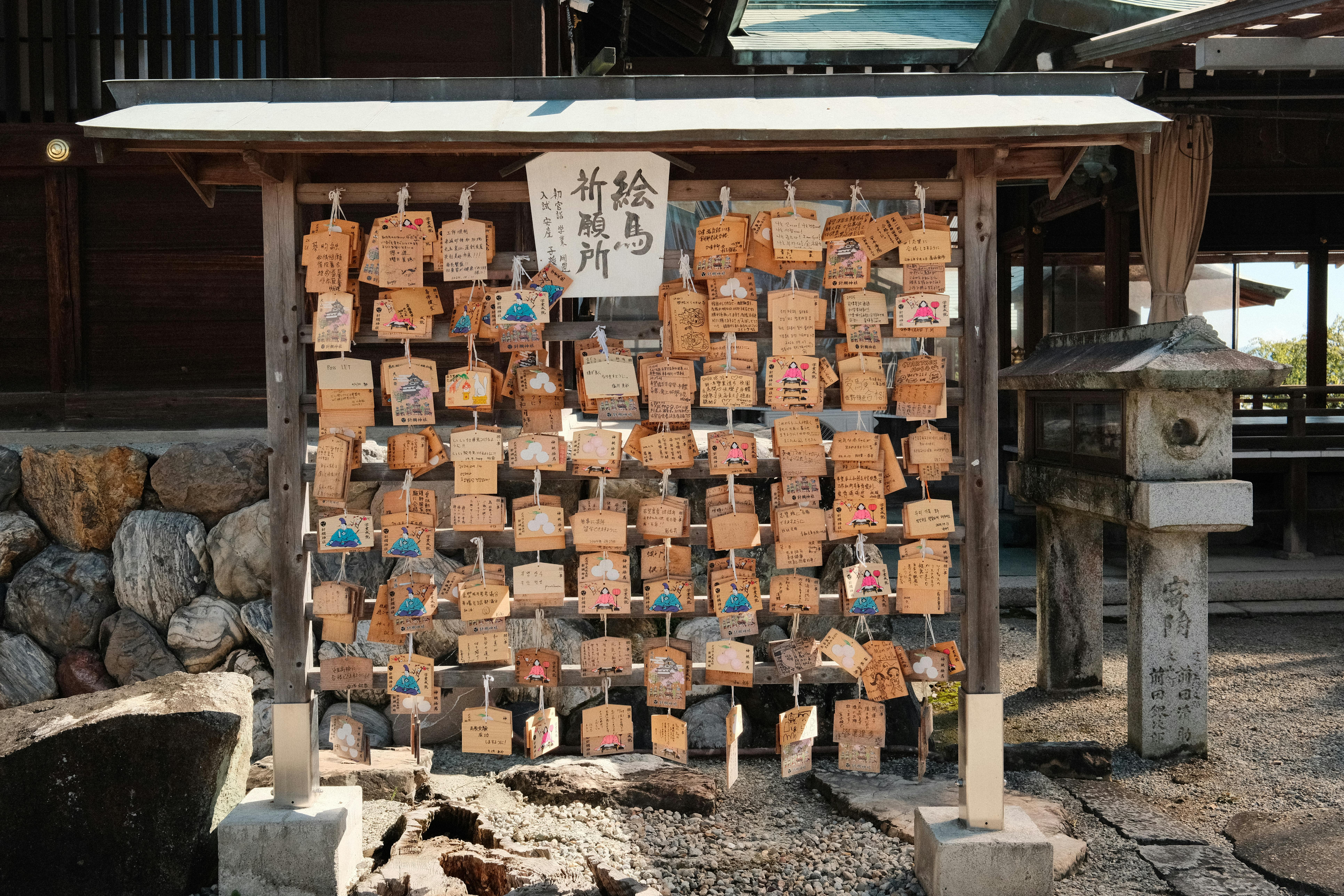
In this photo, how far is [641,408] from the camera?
6445mm

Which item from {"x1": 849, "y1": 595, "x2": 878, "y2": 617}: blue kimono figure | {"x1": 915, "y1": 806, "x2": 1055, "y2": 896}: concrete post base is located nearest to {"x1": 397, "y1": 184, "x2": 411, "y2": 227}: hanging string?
{"x1": 849, "y1": 595, "x2": 878, "y2": 617}: blue kimono figure

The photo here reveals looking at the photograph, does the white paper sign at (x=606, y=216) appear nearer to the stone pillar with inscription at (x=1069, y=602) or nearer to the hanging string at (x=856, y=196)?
the hanging string at (x=856, y=196)

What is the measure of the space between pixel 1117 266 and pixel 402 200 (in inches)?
342

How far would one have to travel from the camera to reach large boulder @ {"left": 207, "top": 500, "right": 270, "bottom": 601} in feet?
22.6

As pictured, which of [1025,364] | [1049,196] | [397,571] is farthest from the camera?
[1025,364]

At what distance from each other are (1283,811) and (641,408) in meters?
4.29

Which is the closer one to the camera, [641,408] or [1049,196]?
[1049,196]

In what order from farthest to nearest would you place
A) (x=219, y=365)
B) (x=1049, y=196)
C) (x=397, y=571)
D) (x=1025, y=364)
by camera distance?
(x=1025, y=364) < (x=219, y=365) < (x=397, y=571) < (x=1049, y=196)

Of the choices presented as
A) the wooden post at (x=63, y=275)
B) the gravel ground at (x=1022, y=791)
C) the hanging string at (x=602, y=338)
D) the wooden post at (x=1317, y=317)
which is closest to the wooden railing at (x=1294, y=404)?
the wooden post at (x=1317, y=317)

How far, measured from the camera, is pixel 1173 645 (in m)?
6.41

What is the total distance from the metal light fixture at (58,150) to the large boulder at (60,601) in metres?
2.79

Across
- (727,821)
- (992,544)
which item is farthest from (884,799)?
(992,544)

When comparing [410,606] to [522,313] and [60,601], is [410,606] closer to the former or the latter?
[522,313]

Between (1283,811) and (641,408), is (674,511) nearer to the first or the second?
(641,408)
